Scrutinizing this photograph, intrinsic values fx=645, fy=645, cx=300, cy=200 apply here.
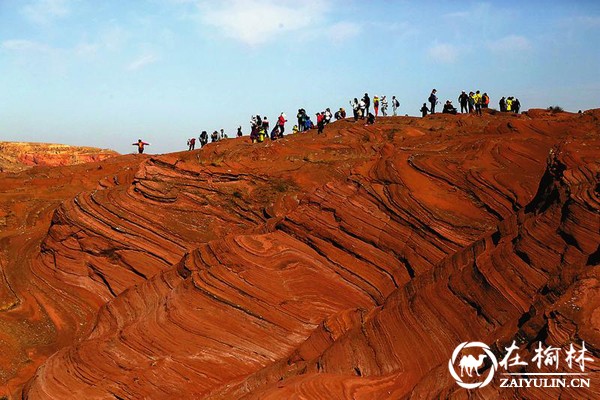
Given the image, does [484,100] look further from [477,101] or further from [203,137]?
[203,137]

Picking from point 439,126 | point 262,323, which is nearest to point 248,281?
point 262,323

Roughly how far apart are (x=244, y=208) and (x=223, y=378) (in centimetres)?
865

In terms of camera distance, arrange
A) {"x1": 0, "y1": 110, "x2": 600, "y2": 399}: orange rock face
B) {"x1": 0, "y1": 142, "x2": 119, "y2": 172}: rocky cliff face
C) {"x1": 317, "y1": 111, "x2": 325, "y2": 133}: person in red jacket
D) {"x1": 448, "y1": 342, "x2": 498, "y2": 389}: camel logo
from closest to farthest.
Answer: {"x1": 448, "y1": 342, "x2": 498, "y2": 389}: camel logo → {"x1": 0, "y1": 110, "x2": 600, "y2": 399}: orange rock face → {"x1": 317, "y1": 111, "x2": 325, "y2": 133}: person in red jacket → {"x1": 0, "y1": 142, "x2": 119, "y2": 172}: rocky cliff face

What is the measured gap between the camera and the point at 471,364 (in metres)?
11.6

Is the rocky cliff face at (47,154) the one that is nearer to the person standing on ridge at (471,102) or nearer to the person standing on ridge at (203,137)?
the person standing on ridge at (203,137)

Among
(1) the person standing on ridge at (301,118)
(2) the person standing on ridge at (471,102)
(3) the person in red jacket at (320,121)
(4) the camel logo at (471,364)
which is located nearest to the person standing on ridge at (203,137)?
(1) the person standing on ridge at (301,118)

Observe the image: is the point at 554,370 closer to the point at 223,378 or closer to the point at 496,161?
the point at 223,378

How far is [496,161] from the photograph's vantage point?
19.9 metres

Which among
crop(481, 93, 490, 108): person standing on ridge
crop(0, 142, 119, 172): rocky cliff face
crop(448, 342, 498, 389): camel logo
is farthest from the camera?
crop(0, 142, 119, 172): rocky cliff face
